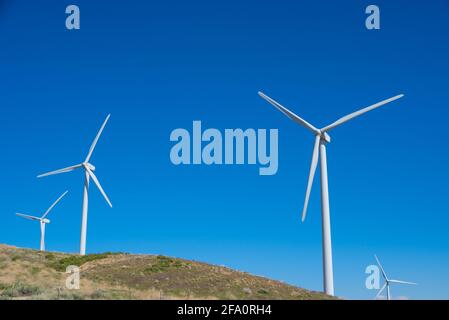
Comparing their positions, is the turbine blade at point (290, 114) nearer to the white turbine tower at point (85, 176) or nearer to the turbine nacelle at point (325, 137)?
the turbine nacelle at point (325, 137)

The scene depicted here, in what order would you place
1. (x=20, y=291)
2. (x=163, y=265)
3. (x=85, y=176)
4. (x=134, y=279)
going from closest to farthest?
(x=20, y=291) < (x=134, y=279) < (x=163, y=265) < (x=85, y=176)

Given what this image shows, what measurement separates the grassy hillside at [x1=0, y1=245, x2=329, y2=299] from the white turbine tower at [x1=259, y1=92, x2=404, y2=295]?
3142mm

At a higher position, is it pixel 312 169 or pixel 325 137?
pixel 325 137

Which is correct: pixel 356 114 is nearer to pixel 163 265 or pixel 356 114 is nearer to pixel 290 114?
pixel 290 114

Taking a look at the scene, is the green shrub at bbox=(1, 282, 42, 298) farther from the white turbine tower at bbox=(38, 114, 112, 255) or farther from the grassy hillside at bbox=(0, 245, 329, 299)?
the white turbine tower at bbox=(38, 114, 112, 255)

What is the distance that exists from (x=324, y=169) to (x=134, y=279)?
26955 millimetres

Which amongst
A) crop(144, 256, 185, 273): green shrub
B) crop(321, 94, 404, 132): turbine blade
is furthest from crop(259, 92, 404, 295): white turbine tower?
crop(144, 256, 185, 273): green shrub

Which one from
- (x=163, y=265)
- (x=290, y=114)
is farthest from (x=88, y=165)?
(x=290, y=114)

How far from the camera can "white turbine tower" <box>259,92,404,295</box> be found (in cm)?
6047

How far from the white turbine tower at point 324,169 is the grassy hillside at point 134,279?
3142 millimetres

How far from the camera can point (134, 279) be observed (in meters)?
65.3

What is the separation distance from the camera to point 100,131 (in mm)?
90500
